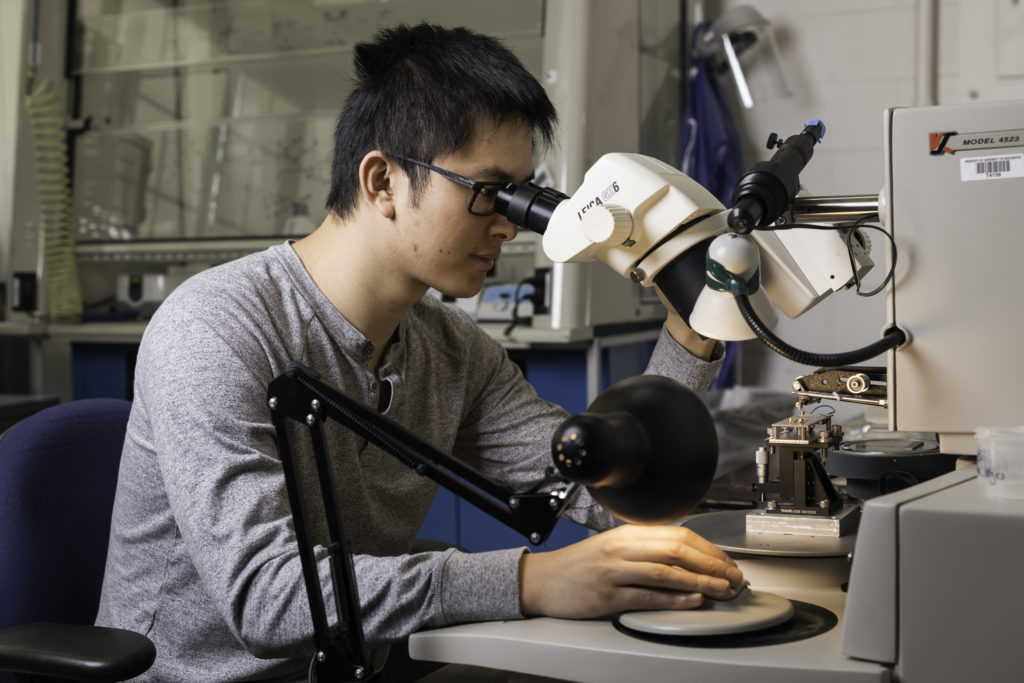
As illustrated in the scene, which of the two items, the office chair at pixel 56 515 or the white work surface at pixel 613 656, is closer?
the white work surface at pixel 613 656

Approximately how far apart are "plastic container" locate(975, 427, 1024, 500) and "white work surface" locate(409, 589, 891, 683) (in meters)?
0.16

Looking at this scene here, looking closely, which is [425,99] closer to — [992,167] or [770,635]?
[992,167]

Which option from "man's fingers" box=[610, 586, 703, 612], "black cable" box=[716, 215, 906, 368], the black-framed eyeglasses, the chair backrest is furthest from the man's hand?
the chair backrest

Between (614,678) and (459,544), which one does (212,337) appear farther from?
(459,544)

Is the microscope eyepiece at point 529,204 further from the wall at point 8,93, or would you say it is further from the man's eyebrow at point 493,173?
the wall at point 8,93

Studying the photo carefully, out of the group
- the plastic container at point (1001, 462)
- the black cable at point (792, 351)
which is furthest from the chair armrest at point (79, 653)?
the plastic container at point (1001, 462)

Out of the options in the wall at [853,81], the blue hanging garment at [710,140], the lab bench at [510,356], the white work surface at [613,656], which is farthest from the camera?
the blue hanging garment at [710,140]

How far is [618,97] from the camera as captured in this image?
2650 millimetres

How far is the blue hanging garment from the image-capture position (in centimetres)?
296

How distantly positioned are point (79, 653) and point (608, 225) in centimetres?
66

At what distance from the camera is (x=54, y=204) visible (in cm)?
321

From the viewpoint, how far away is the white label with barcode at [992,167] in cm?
83

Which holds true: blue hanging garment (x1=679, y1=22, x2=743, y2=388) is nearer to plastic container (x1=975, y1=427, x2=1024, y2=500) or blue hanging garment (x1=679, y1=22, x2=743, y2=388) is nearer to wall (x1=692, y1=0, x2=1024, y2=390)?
wall (x1=692, y1=0, x2=1024, y2=390)

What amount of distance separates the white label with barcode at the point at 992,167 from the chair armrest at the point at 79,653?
90 centimetres
